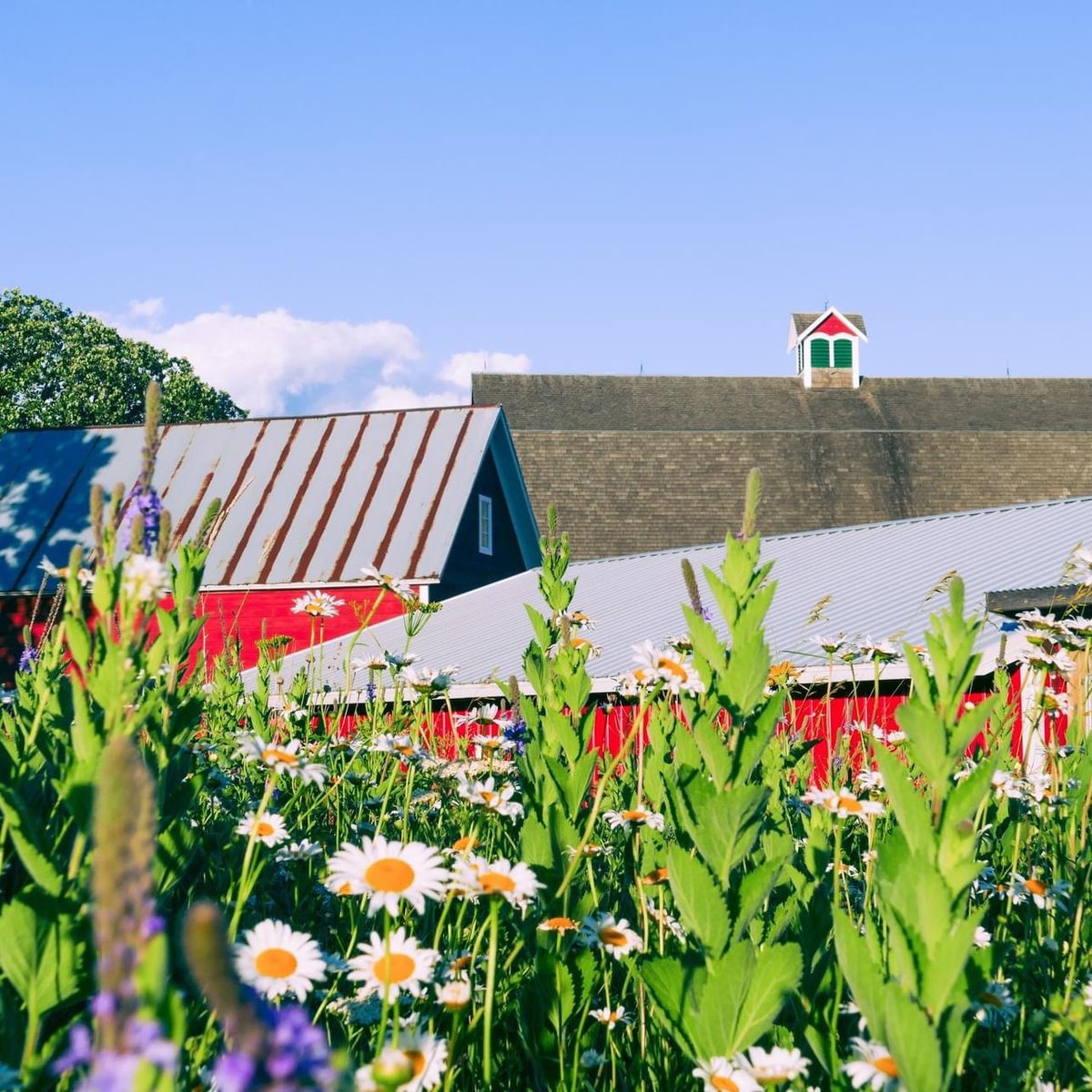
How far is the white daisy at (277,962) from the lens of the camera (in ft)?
5.46

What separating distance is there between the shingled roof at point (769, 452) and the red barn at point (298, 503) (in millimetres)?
11315

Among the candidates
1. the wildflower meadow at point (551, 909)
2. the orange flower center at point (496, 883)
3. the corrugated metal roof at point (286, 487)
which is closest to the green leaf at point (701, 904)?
the wildflower meadow at point (551, 909)

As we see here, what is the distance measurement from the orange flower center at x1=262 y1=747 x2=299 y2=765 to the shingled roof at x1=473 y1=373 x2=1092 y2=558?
27.4 m

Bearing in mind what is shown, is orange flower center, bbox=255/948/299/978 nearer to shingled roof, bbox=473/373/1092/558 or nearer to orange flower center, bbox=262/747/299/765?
orange flower center, bbox=262/747/299/765

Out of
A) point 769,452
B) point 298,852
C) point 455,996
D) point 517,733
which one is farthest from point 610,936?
point 769,452

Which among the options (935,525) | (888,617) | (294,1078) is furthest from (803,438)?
(294,1078)

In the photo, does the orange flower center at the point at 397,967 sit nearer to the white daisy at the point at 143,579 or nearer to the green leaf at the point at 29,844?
the green leaf at the point at 29,844

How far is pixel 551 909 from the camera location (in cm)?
239

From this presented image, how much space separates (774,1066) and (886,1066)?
0.19 metres

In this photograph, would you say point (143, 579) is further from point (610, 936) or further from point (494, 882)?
point (610, 936)

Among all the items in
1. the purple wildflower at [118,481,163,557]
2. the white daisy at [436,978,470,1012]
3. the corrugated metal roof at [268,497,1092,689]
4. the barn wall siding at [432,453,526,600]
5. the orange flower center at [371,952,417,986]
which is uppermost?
the barn wall siding at [432,453,526,600]

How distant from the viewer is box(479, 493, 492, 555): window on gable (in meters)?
19.8

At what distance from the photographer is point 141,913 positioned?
70 centimetres

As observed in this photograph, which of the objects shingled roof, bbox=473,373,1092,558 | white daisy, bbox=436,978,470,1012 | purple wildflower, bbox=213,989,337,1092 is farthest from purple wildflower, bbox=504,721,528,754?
shingled roof, bbox=473,373,1092,558
